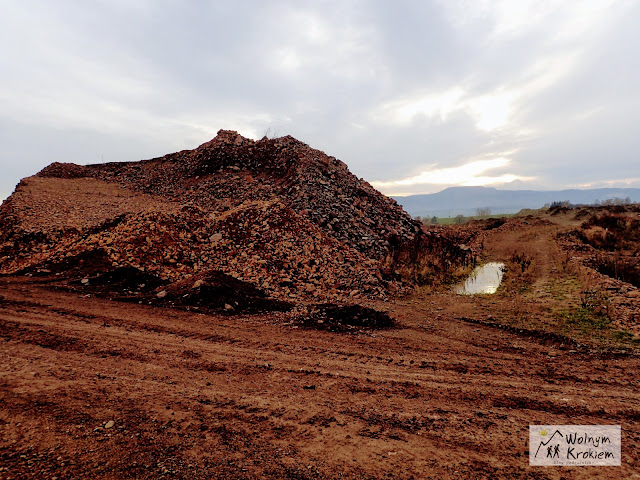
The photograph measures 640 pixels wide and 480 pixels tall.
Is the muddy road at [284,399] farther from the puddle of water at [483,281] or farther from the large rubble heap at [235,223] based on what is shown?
the puddle of water at [483,281]

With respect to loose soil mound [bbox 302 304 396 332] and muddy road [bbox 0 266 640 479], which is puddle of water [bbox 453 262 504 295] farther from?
loose soil mound [bbox 302 304 396 332]

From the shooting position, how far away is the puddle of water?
12.6m

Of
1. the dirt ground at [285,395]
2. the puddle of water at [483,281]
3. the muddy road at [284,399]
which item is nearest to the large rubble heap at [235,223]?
the puddle of water at [483,281]

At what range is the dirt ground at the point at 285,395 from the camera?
3.06 m

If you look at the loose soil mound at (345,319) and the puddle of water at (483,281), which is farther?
the puddle of water at (483,281)

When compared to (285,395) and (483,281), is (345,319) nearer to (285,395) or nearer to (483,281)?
(285,395)

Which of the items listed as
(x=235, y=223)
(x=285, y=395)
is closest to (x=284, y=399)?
(x=285, y=395)

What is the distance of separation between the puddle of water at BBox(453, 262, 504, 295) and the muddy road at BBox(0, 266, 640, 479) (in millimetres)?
5494

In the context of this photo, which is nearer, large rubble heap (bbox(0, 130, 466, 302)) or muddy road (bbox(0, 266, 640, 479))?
muddy road (bbox(0, 266, 640, 479))
